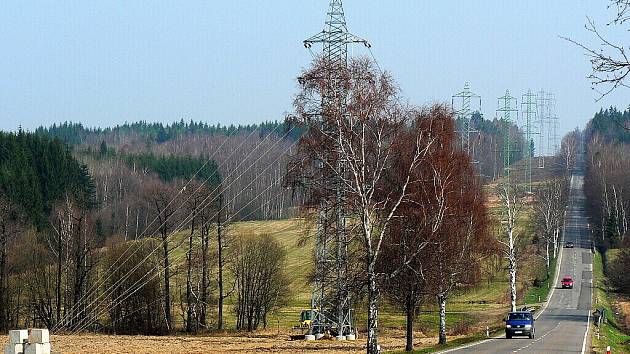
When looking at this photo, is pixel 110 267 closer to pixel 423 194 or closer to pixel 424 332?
pixel 424 332

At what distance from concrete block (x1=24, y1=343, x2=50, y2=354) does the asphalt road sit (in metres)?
31.1

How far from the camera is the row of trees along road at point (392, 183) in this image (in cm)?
3512

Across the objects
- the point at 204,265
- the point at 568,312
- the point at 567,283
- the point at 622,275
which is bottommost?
the point at 568,312

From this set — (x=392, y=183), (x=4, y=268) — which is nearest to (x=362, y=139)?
(x=392, y=183)

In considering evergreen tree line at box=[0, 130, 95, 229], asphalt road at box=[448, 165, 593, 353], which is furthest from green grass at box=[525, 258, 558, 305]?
evergreen tree line at box=[0, 130, 95, 229]

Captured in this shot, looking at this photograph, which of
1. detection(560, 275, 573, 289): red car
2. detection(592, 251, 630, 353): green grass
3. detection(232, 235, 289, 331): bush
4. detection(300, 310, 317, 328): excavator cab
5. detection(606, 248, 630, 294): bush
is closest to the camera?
detection(592, 251, 630, 353): green grass

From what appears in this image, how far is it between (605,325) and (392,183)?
28.5 meters

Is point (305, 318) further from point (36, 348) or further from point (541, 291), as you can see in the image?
point (36, 348)

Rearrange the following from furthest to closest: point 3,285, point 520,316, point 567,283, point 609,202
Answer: point 609,202 → point 567,283 → point 3,285 → point 520,316

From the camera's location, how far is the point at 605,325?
65062mm

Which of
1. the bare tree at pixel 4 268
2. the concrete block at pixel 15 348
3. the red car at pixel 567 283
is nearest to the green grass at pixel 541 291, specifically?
the red car at pixel 567 283

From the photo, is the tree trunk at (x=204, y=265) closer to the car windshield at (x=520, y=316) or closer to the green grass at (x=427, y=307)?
the green grass at (x=427, y=307)

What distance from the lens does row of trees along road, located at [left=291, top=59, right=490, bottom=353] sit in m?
35.1

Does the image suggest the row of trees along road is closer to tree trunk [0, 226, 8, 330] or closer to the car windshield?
the car windshield
